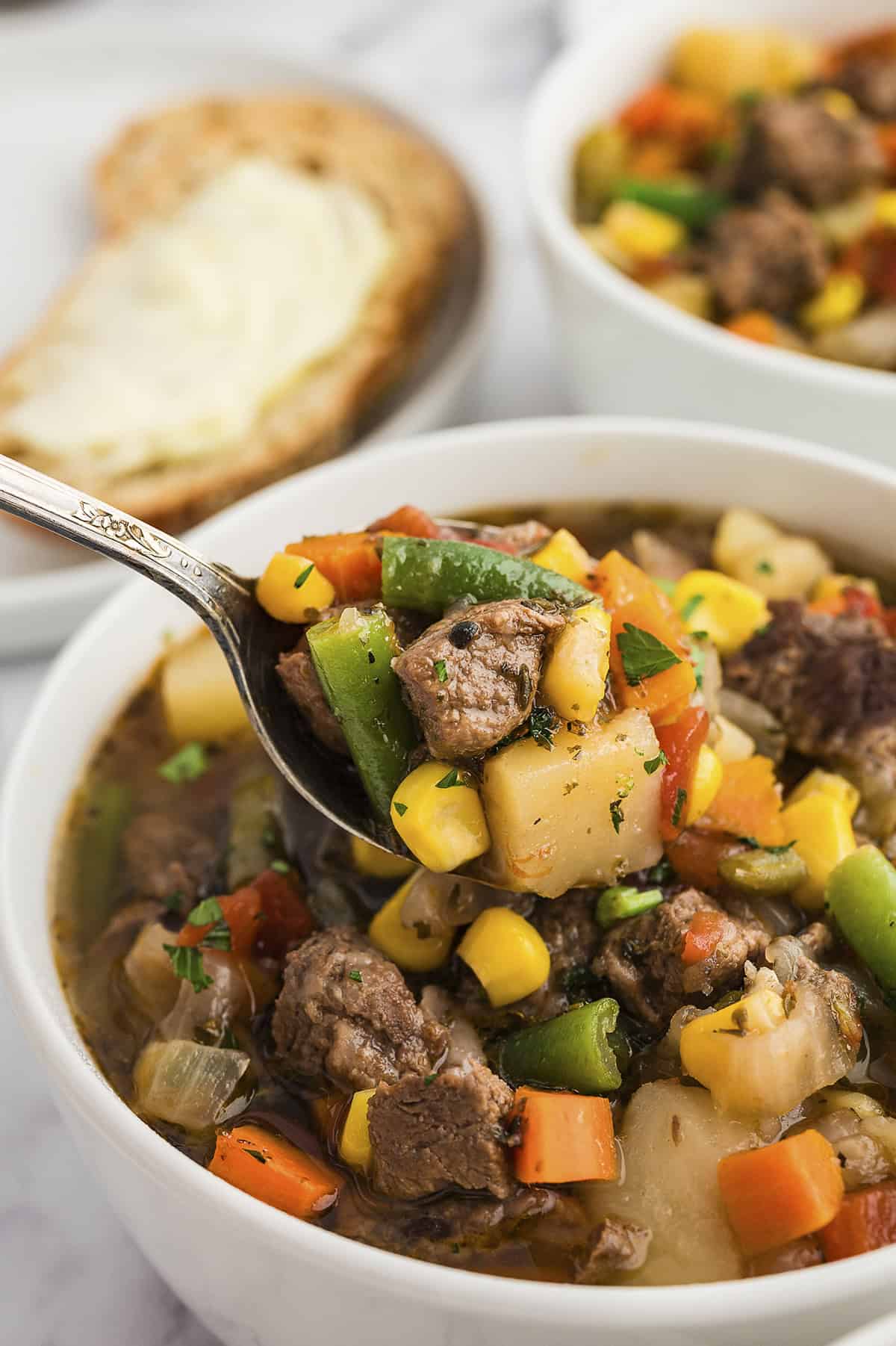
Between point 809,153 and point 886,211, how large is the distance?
0.99 ft

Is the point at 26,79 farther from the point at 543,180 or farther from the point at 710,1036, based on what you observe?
the point at 710,1036

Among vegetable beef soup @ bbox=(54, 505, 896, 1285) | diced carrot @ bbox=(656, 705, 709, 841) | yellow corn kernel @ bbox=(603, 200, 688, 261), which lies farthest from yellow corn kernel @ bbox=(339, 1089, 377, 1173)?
yellow corn kernel @ bbox=(603, 200, 688, 261)

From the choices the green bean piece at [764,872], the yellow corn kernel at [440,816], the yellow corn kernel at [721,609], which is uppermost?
the yellow corn kernel at [440,816]

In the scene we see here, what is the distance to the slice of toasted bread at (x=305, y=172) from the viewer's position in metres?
4.32

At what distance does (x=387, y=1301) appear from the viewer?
6.77ft

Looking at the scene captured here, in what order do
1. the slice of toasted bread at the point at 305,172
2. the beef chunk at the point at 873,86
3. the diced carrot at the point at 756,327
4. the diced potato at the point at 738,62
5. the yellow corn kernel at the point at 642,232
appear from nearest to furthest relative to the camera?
the diced carrot at the point at 756,327, the slice of toasted bread at the point at 305,172, the yellow corn kernel at the point at 642,232, the beef chunk at the point at 873,86, the diced potato at the point at 738,62

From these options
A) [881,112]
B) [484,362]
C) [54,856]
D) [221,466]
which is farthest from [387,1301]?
[881,112]

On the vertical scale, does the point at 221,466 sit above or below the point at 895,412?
below

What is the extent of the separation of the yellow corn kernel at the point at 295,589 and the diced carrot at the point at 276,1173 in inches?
36.7

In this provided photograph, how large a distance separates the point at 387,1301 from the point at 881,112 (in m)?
4.23

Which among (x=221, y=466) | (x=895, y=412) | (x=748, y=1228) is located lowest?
(x=221, y=466)

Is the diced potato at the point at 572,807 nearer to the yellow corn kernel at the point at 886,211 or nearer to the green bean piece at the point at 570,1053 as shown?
the green bean piece at the point at 570,1053

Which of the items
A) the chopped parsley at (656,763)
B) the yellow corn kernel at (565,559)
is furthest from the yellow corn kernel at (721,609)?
the chopped parsley at (656,763)

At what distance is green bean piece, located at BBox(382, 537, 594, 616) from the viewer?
2543 mm
